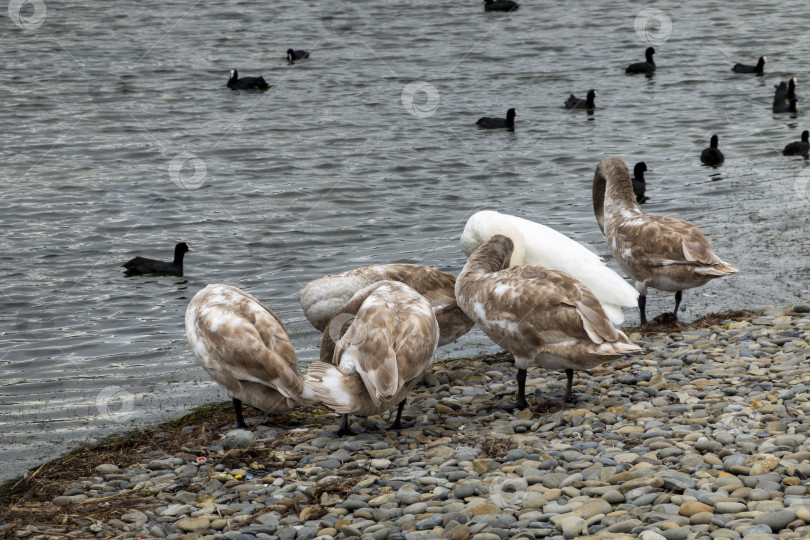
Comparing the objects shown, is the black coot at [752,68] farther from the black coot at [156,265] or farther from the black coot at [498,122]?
the black coot at [156,265]

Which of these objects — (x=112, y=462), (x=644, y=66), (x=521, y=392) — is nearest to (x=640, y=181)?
(x=644, y=66)

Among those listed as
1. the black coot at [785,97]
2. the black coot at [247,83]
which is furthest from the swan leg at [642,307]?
the black coot at [247,83]

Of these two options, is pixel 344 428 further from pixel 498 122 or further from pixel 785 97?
pixel 785 97

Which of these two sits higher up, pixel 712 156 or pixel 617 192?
pixel 617 192

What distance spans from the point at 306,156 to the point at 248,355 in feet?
38.4

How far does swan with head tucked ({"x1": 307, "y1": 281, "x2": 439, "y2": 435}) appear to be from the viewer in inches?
272

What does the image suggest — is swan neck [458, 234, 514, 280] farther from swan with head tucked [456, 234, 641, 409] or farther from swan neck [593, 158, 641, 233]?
swan neck [593, 158, 641, 233]

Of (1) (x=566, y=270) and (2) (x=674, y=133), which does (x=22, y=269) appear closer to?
(1) (x=566, y=270)

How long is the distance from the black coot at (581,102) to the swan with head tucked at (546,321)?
1463 cm

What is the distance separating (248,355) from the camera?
23.9 feet

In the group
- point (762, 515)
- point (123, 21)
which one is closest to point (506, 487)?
point (762, 515)

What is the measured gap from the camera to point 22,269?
13195mm

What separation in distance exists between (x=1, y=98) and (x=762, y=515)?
20513 millimetres

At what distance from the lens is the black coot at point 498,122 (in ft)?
66.5
